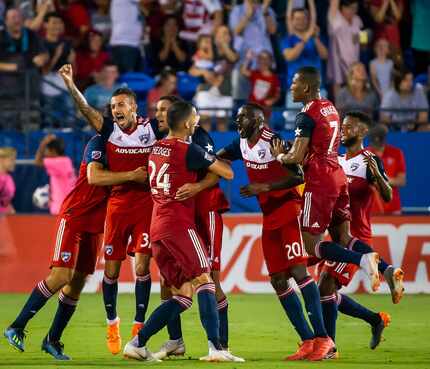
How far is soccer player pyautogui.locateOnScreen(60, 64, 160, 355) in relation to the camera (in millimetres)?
11828

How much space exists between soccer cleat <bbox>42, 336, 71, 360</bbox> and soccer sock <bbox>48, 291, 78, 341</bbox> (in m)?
0.05

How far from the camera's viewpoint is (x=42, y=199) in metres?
19.5

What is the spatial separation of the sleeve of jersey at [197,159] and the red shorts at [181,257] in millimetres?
531

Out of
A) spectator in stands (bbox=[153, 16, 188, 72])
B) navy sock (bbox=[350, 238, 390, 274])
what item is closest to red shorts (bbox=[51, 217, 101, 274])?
navy sock (bbox=[350, 238, 390, 274])

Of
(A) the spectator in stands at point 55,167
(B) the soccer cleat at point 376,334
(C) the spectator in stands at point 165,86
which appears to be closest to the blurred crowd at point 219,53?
(C) the spectator in stands at point 165,86

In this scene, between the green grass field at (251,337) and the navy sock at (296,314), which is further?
the navy sock at (296,314)

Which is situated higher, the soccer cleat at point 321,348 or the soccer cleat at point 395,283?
the soccer cleat at point 395,283

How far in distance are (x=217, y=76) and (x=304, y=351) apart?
10.6 m

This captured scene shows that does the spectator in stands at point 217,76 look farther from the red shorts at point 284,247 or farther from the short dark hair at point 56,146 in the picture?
the red shorts at point 284,247

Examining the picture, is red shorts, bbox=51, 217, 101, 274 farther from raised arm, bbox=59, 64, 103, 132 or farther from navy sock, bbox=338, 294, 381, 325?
navy sock, bbox=338, 294, 381, 325

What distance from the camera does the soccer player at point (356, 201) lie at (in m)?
12.2

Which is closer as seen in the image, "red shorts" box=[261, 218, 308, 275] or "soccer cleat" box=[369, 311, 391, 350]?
"red shorts" box=[261, 218, 308, 275]

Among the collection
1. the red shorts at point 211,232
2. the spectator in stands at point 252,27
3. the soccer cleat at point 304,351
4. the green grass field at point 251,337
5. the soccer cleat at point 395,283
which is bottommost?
the green grass field at point 251,337


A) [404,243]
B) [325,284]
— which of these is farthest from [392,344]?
[404,243]
